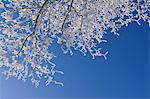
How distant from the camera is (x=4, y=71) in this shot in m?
10.9

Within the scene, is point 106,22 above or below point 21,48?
above

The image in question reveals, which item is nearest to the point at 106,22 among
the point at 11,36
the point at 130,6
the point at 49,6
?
the point at 130,6

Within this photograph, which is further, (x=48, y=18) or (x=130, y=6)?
(x=130, y=6)

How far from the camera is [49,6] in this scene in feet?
35.6

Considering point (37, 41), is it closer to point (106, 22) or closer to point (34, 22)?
point (34, 22)

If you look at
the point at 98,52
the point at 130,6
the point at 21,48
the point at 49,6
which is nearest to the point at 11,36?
the point at 21,48

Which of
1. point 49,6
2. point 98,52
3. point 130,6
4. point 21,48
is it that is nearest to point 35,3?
point 49,6

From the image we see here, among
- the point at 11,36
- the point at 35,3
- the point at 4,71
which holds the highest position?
the point at 35,3

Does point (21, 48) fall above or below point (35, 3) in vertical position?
below

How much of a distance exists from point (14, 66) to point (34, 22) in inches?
41.2

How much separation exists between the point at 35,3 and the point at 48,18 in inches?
17.7

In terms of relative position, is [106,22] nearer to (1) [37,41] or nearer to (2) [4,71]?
(1) [37,41]

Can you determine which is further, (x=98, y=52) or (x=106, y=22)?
(x=106, y=22)

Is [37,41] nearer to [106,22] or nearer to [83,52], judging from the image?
[83,52]
